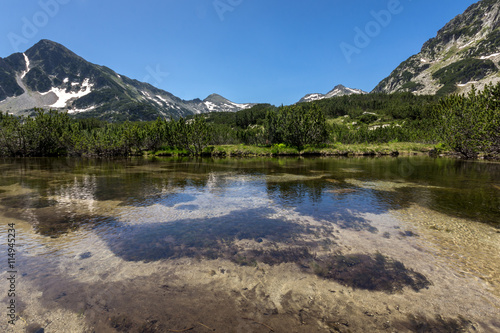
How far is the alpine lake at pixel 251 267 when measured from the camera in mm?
5660

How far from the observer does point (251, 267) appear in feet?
26.6

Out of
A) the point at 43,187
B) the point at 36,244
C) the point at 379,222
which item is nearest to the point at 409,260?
the point at 379,222

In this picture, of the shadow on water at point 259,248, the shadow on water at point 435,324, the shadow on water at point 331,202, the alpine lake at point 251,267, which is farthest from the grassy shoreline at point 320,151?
the shadow on water at point 435,324

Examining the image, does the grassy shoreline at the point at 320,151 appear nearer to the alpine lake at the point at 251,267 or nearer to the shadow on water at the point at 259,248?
the alpine lake at the point at 251,267

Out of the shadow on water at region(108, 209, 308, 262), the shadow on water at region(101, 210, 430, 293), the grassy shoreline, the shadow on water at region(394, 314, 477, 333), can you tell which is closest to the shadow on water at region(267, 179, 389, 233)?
the shadow on water at region(101, 210, 430, 293)

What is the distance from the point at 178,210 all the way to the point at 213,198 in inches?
152

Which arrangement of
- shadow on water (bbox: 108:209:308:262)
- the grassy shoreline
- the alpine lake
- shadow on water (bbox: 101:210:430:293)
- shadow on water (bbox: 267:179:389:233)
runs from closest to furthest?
the alpine lake → shadow on water (bbox: 101:210:430:293) → shadow on water (bbox: 108:209:308:262) → shadow on water (bbox: 267:179:389:233) → the grassy shoreline

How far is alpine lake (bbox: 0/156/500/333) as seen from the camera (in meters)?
5.66

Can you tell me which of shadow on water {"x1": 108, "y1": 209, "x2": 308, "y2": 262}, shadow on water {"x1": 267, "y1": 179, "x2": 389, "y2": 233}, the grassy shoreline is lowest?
shadow on water {"x1": 108, "y1": 209, "x2": 308, "y2": 262}

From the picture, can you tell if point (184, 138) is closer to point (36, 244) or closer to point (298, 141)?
point (298, 141)

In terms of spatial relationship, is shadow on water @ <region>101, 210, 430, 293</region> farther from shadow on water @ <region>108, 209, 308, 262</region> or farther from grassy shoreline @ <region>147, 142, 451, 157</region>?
grassy shoreline @ <region>147, 142, 451, 157</region>

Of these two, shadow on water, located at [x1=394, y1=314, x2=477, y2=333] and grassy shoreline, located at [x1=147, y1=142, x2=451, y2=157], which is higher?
grassy shoreline, located at [x1=147, y1=142, x2=451, y2=157]

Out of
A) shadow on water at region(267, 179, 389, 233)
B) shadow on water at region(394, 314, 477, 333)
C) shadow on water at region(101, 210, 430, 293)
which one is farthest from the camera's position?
shadow on water at region(267, 179, 389, 233)

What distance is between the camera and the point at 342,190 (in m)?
21.4
